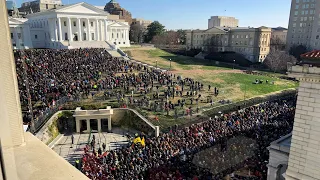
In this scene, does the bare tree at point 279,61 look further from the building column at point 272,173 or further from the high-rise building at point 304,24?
the building column at point 272,173

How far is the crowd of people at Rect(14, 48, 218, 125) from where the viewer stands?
29469 millimetres

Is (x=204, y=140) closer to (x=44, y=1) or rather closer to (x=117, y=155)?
(x=117, y=155)

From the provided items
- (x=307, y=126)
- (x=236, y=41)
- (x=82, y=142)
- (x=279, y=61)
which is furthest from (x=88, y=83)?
(x=236, y=41)

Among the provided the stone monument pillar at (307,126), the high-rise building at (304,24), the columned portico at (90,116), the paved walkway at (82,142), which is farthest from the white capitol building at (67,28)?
the high-rise building at (304,24)

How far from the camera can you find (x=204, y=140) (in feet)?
70.2

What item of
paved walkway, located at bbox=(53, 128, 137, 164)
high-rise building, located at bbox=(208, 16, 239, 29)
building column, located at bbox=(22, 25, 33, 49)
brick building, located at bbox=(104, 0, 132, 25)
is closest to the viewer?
paved walkway, located at bbox=(53, 128, 137, 164)

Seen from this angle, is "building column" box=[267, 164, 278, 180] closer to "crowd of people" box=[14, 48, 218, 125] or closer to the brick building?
"crowd of people" box=[14, 48, 218, 125]

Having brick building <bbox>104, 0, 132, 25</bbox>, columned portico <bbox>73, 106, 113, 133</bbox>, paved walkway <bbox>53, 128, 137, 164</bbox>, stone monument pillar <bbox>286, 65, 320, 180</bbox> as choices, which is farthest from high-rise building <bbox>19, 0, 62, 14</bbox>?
stone monument pillar <bbox>286, 65, 320, 180</bbox>

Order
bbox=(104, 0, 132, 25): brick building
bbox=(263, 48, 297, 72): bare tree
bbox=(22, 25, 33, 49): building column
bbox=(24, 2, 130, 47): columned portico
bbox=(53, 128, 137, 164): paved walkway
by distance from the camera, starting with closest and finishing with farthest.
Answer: bbox=(53, 128, 137, 164): paved walkway
bbox=(24, 2, 130, 47): columned portico
bbox=(263, 48, 297, 72): bare tree
bbox=(22, 25, 33, 49): building column
bbox=(104, 0, 132, 25): brick building

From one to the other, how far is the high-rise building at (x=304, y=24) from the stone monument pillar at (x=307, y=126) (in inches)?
2780

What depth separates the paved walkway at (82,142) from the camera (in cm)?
2221

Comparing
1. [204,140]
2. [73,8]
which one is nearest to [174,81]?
[204,140]

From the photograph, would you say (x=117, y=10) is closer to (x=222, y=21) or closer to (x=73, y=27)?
(x=73, y=27)

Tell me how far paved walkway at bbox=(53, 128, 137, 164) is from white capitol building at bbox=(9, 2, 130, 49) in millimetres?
35487
